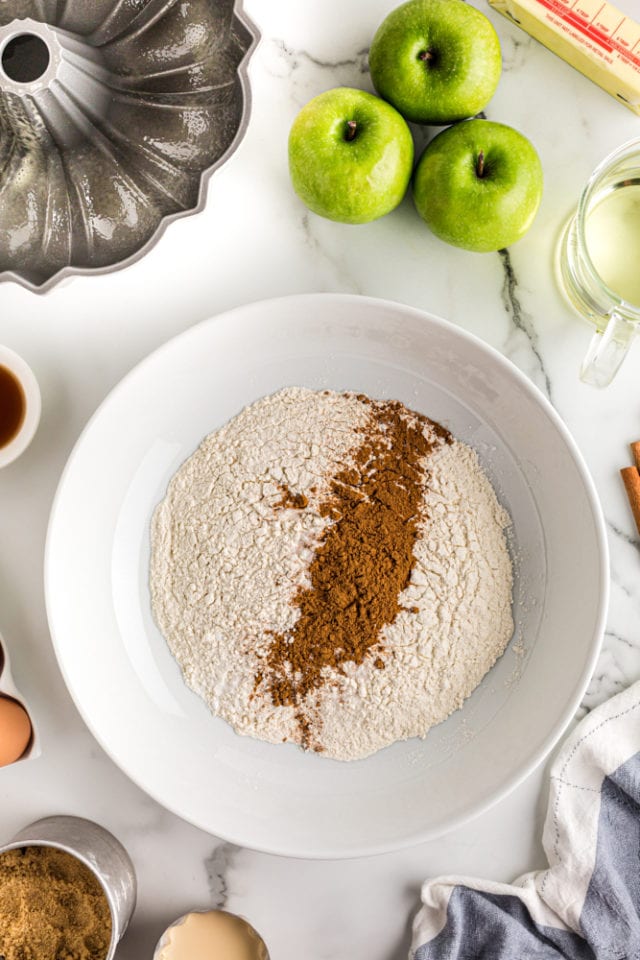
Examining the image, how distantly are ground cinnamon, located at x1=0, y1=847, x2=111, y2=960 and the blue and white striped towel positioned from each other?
455mm

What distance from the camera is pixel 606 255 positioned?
3.57 feet

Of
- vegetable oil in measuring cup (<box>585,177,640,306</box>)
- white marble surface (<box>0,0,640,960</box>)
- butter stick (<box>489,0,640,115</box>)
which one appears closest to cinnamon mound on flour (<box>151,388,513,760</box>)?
white marble surface (<box>0,0,640,960</box>)

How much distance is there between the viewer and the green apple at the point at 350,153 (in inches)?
38.5

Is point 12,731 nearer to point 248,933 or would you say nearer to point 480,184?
point 248,933

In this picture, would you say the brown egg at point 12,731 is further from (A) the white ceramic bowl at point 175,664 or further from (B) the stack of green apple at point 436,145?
(B) the stack of green apple at point 436,145

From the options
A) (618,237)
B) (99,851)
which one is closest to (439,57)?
(618,237)

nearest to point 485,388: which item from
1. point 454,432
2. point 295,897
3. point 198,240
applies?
point 454,432

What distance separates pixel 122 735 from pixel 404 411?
59cm

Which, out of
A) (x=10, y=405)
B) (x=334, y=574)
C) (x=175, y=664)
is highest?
(x=334, y=574)

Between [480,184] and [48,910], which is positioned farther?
[48,910]

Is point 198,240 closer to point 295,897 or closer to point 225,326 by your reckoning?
point 225,326

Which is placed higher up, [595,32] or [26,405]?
[595,32]

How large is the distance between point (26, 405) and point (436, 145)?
0.65m

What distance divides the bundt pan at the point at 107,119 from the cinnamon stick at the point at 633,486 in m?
0.69
